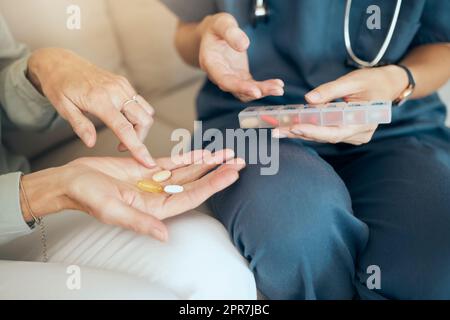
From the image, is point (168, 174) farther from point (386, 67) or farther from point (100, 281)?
point (386, 67)

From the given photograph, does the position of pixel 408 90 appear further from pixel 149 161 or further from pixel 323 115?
pixel 149 161

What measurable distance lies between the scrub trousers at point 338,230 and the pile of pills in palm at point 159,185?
2.6 inches

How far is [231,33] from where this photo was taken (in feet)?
1.86

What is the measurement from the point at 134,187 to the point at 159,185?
1.2 inches

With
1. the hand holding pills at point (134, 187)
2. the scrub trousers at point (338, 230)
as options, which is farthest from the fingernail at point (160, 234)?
the scrub trousers at point (338, 230)

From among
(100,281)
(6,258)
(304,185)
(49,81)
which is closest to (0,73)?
(49,81)

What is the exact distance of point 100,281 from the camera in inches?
18.8

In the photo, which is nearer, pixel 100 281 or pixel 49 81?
pixel 100 281

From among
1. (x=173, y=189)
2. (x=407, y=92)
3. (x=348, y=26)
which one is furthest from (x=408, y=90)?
(x=173, y=189)

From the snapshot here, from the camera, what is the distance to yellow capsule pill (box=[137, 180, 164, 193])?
1.83 ft

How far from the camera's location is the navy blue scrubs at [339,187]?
515 millimetres
